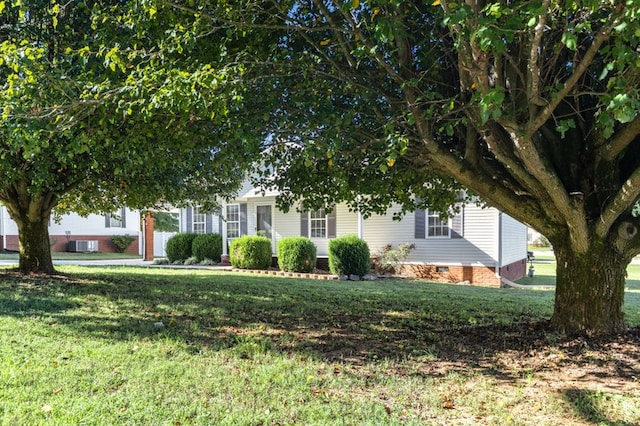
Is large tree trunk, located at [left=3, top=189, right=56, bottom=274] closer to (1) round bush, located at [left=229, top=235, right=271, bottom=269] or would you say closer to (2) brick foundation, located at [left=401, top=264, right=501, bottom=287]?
(1) round bush, located at [left=229, top=235, right=271, bottom=269]

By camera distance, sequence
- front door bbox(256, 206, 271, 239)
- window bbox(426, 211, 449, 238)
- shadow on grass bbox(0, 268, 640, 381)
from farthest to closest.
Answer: front door bbox(256, 206, 271, 239), window bbox(426, 211, 449, 238), shadow on grass bbox(0, 268, 640, 381)

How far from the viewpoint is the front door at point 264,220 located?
63.4 feet

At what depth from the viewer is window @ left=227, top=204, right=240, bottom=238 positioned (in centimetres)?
2014

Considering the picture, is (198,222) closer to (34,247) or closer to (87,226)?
(34,247)

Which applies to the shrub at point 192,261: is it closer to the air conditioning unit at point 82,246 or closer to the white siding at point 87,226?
the white siding at point 87,226

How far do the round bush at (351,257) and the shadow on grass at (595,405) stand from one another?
11.0 metres

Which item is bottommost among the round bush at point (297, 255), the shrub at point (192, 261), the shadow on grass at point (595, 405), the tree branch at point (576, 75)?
the shrub at point (192, 261)

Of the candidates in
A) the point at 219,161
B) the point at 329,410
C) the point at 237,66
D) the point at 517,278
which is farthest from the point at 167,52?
the point at 517,278

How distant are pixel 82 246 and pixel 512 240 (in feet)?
84.9

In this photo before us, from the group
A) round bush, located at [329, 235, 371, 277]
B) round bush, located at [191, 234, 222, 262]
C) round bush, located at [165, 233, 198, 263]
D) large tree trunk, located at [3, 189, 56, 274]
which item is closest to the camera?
large tree trunk, located at [3, 189, 56, 274]

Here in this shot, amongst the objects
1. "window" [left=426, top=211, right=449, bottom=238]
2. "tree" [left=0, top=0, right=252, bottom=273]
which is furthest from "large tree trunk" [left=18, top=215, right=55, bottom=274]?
"window" [left=426, top=211, right=449, bottom=238]

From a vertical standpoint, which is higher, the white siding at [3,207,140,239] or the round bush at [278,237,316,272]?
the white siding at [3,207,140,239]

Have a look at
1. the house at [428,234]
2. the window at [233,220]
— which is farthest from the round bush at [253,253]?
the window at [233,220]

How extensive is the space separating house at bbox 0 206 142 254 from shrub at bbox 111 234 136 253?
0.26 meters
